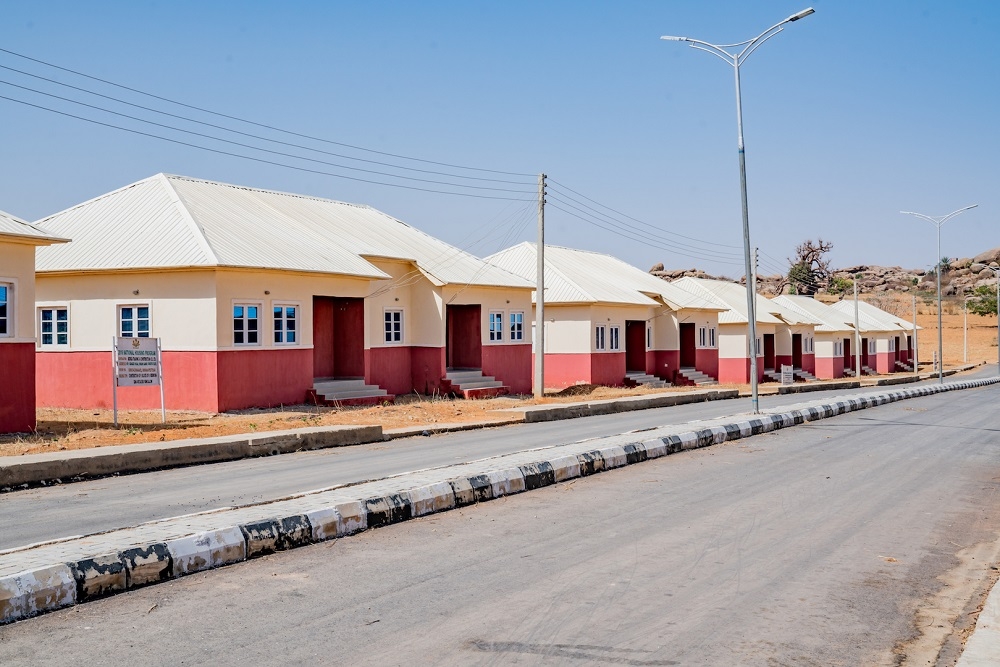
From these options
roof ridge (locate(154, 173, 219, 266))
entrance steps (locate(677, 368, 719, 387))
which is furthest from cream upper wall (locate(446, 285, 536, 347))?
entrance steps (locate(677, 368, 719, 387))

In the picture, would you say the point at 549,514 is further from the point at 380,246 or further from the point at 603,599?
the point at 380,246

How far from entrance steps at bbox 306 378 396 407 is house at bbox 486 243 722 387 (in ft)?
40.8

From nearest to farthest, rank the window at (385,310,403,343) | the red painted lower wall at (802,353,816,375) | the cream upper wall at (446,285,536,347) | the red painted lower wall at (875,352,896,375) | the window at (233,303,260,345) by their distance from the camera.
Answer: the window at (233,303,260,345), the window at (385,310,403,343), the cream upper wall at (446,285,536,347), the red painted lower wall at (802,353,816,375), the red painted lower wall at (875,352,896,375)

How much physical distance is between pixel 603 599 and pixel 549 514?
3.47 m

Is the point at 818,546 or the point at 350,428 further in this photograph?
the point at 350,428

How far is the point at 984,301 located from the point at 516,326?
105 metres

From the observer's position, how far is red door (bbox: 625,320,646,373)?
4675 cm

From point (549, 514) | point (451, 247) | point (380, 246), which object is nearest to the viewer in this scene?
point (549, 514)

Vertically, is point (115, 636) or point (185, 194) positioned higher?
point (185, 194)

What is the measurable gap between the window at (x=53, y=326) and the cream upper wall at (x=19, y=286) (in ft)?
21.4

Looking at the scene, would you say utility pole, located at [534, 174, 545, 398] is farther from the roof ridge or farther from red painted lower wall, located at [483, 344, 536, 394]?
the roof ridge

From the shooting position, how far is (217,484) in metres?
12.7

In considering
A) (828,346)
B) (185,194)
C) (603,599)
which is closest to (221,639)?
(603,599)

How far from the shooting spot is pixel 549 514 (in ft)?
33.4
